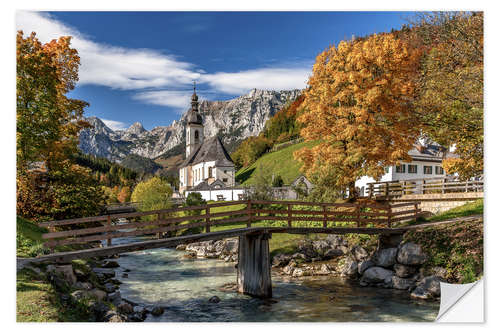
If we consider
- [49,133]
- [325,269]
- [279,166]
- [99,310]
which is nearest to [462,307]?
[325,269]

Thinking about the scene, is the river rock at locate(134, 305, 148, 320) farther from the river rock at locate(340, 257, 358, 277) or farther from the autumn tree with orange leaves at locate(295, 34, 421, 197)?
the autumn tree with orange leaves at locate(295, 34, 421, 197)

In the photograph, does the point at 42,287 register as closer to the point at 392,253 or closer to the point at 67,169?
the point at 67,169

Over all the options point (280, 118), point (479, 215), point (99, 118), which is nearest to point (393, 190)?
point (479, 215)

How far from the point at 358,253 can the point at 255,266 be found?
22.2 feet

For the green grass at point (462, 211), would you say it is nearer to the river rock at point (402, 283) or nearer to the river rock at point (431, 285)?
the river rock at point (402, 283)

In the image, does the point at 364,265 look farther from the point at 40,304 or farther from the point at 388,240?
the point at 40,304

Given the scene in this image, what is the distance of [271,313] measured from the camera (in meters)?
11.2

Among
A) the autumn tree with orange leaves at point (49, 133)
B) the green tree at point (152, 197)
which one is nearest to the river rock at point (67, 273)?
the autumn tree with orange leaves at point (49, 133)

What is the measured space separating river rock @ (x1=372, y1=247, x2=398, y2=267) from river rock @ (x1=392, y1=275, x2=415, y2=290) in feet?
4.16

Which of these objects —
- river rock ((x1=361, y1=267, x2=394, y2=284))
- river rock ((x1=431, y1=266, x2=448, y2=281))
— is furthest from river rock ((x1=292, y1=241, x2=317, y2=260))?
river rock ((x1=431, y1=266, x2=448, y2=281))

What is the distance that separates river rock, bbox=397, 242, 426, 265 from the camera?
14570 millimetres

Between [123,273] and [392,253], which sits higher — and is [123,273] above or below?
below

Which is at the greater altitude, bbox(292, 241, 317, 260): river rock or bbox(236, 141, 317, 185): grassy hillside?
bbox(236, 141, 317, 185): grassy hillside
